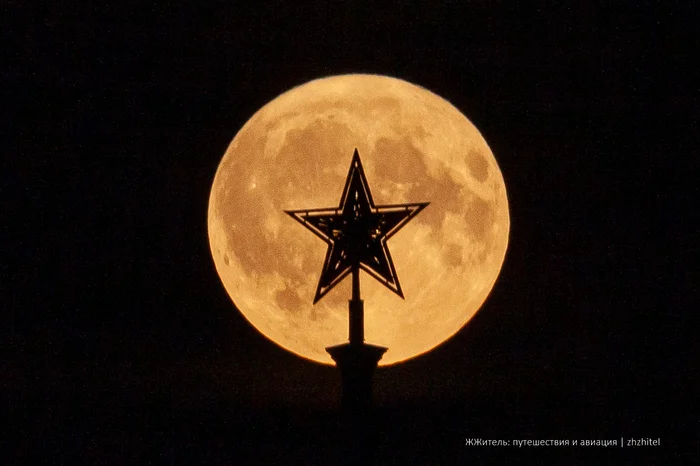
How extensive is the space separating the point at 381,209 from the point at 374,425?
60.6 inches

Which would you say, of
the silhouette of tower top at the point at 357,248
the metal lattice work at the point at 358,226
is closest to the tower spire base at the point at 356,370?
the silhouette of tower top at the point at 357,248

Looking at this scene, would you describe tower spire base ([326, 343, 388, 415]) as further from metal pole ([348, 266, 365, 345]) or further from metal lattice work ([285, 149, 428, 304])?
metal lattice work ([285, 149, 428, 304])

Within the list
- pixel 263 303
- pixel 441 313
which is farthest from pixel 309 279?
pixel 441 313

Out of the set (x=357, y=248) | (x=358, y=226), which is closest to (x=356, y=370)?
(x=357, y=248)

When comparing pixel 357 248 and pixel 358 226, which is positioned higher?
pixel 358 226

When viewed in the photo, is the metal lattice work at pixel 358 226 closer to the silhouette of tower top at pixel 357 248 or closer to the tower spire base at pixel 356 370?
the silhouette of tower top at pixel 357 248

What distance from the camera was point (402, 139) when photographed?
8.14 m

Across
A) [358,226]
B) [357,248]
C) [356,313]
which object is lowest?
[356,313]

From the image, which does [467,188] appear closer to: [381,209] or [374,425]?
[381,209]

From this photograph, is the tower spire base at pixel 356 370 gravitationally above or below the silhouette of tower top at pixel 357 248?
below

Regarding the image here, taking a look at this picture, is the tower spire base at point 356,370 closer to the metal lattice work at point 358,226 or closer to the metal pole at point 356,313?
the metal pole at point 356,313

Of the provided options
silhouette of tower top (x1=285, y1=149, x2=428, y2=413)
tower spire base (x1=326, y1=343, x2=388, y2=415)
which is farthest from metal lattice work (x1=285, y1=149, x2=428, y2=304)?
tower spire base (x1=326, y1=343, x2=388, y2=415)

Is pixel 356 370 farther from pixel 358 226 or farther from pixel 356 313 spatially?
pixel 358 226

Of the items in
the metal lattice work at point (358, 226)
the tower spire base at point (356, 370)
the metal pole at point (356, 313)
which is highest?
the metal lattice work at point (358, 226)
